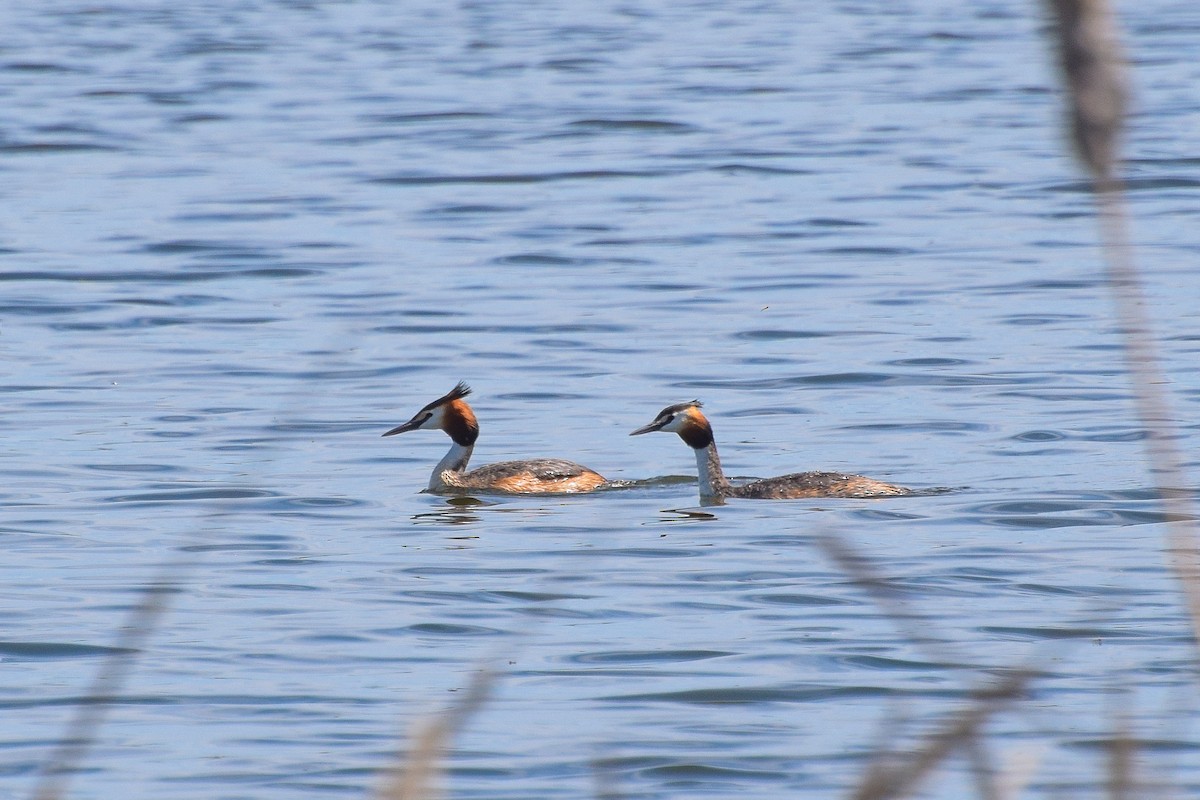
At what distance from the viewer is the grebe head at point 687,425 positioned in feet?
38.4

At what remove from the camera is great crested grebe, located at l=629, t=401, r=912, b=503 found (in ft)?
35.4

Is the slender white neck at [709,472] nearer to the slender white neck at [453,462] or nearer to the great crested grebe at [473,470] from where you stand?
the great crested grebe at [473,470]

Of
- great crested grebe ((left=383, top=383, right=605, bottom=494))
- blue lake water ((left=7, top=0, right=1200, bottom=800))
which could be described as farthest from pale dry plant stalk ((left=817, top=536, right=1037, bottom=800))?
great crested grebe ((left=383, top=383, right=605, bottom=494))

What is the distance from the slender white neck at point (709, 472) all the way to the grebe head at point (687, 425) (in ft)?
0.13

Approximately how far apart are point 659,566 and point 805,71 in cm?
2666

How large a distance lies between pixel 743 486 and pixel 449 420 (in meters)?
1.96

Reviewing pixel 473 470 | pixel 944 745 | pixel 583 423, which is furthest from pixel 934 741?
pixel 583 423

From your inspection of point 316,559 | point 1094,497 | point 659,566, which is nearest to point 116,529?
point 316,559

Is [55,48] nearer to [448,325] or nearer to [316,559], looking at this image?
[448,325]

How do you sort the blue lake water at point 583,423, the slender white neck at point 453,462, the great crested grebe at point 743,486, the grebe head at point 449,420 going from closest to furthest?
the blue lake water at point 583,423
the great crested grebe at point 743,486
the slender white neck at point 453,462
the grebe head at point 449,420

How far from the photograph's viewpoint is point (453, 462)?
12.5 meters

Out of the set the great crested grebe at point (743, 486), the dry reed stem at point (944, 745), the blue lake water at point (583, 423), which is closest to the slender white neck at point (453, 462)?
the blue lake water at point (583, 423)

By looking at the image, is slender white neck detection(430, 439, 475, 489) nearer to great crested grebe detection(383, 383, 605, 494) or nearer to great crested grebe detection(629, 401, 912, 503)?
great crested grebe detection(383, 383, 605, 494)

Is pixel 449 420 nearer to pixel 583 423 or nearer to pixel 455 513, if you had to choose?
pixel 583 423
